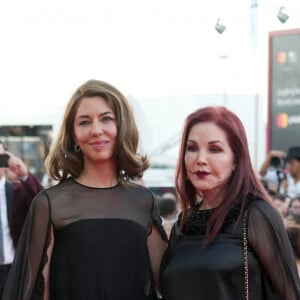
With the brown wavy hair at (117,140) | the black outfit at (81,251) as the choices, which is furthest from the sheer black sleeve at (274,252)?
the brown wavy hair at (117,140)

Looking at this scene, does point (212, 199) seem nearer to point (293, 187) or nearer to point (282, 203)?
point (282, 203)

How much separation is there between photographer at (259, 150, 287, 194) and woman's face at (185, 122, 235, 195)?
19.8ft

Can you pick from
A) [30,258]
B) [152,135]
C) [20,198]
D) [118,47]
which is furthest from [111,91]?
[152,135]

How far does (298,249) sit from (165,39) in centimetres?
508

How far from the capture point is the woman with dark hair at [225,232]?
196 cm

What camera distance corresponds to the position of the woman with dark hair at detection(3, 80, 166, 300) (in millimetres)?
2207

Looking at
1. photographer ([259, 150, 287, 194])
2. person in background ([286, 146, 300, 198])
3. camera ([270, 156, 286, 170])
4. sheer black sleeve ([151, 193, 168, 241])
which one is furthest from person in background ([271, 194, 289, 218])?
sheer black sleeve ([151, 193, 168, 241])

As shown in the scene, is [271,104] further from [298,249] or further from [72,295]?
[72,295]

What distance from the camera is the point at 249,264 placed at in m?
1.96

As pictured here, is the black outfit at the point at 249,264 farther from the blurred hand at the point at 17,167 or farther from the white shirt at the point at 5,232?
the white shirt at the point at 5,232

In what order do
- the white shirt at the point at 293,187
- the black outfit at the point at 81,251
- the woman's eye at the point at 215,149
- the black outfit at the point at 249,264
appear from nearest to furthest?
1. the black outfit at the point at 249,264
2. the woman's eye at the point at 215,149
3. the black outfit at the point at 81,251
4. the white shirt at the point at 293,187

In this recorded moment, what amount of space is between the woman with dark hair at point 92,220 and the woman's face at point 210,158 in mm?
348

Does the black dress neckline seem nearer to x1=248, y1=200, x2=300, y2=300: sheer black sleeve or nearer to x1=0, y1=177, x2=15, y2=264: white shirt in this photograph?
x1=248, y1=200, x2=300, y2=300: sheer black sleeve

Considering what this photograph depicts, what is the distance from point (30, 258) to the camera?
2225 millimetres
